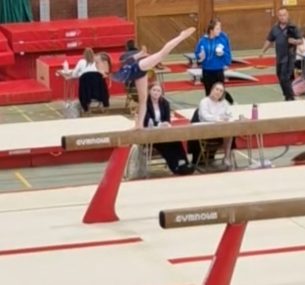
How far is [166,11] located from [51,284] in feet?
44.7

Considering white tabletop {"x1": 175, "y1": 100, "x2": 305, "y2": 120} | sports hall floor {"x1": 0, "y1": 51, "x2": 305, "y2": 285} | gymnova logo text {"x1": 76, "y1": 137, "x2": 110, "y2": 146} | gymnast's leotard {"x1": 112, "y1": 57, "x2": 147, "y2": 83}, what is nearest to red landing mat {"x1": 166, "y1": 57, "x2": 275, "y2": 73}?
white tabletop {"x1": 175, "y1": 100, "x2": 305, "y2": 120}

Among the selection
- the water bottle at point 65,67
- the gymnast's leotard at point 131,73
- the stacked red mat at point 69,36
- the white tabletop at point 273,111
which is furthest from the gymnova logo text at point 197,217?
the stacked red mat at point 69,36

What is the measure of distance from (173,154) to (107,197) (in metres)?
3.41

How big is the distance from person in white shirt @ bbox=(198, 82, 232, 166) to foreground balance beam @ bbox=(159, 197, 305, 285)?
5.27 metres

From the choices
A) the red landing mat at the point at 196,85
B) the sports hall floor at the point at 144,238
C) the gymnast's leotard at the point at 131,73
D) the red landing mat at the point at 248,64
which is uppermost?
the gymnast's leotard at the point at 131,73

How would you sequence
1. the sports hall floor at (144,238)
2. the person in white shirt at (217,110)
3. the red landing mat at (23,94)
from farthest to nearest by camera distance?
the red landing mat at (23,94) < the person in white shirt at (217,110) < the sports hall floor at (144,238)

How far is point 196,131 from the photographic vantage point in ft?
27.3

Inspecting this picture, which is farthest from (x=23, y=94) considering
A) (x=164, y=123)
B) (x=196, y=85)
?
(x=164, y=123)

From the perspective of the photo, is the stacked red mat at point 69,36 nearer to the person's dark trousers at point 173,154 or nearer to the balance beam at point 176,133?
the person's dark trousers at point 173,154

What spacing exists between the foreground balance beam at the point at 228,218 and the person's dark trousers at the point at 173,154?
16.8 feet

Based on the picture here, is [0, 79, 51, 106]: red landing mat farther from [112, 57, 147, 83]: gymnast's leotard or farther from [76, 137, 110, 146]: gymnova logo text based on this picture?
[76, 137, 110, 146]: gymnova logo text

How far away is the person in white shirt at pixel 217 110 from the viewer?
11422 millimetres

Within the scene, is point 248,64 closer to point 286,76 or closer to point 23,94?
point 286,76

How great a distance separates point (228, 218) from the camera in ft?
19.4
